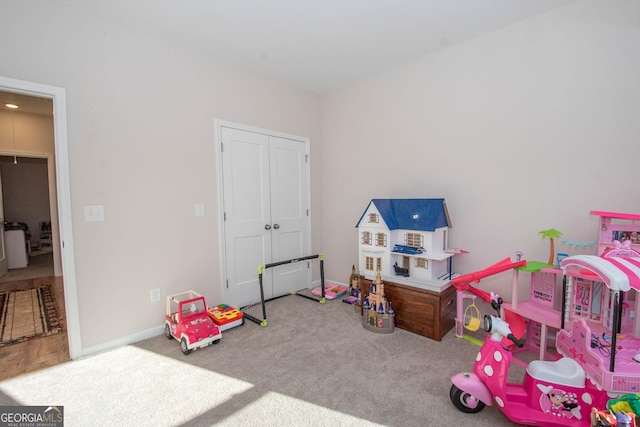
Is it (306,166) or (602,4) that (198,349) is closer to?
(306,166)

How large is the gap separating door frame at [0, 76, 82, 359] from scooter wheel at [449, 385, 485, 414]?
2731 millimetres

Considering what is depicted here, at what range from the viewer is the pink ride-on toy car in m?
2.31

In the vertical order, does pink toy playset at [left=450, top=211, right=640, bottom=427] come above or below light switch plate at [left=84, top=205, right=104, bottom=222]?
below

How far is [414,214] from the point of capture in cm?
267

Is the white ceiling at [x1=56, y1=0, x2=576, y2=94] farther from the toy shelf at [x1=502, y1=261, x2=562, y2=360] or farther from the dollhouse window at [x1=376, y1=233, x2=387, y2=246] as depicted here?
the toy shelf at [x1=502, y1=261, x2=562, y2=360]

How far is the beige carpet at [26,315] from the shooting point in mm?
2652

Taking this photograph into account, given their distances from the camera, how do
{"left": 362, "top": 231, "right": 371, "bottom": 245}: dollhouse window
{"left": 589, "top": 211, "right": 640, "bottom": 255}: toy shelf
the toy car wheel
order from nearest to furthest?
{"left": 589, "top": 211, "right": 640, "bottom": 255}: toy shelf < the toy car wheel < {"left": 362, "top": 231, "right": 371, "bottom": 245}: dollhouse window

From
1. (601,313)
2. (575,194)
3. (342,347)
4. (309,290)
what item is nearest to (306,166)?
(309,290)

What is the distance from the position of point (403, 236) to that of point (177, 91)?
8.38 feet

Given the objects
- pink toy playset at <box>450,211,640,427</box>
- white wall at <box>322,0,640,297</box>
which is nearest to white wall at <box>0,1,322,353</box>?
white wall at <box>322,0,640,297</box>

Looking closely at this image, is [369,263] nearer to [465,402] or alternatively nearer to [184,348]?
[465,402]

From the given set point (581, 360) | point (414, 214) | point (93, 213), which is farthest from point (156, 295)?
point (581, 360)

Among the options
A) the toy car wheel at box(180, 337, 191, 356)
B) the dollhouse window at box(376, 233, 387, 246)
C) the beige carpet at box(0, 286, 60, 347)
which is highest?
the dollhouse window at box(376, 233, 387, 246)

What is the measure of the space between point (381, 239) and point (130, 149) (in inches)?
94.0
